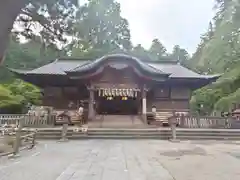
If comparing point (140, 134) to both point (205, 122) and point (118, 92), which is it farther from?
point (118, 92)

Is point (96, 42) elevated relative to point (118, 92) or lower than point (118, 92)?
elevated

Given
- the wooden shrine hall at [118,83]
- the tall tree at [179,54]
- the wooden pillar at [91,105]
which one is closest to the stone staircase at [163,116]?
the wooden shrine hall at [118,83]

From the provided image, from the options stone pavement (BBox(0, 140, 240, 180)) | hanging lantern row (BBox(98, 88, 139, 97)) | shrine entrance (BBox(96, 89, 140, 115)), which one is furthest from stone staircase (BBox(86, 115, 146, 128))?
stone pavement (BBox(0, 140, 240, 180))

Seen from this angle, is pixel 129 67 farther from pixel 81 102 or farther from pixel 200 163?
pixel 200 163

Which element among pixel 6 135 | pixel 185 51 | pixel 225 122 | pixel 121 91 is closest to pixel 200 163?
pixel 6 135

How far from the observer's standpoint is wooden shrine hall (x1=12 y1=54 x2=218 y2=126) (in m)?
20.3

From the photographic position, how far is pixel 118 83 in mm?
20984

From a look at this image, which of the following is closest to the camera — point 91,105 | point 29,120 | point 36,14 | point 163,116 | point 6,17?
point 6,17

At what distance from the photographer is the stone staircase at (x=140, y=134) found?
603 inches

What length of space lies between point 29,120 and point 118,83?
644cm

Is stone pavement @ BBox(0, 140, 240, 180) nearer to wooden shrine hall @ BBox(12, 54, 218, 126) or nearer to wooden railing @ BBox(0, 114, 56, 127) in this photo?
wooden railing @ BBox(0, 114, 56, 127)

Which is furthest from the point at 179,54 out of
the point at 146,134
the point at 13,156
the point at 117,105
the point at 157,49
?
the point at 13,156

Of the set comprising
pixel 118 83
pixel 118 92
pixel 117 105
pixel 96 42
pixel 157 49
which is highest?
pixel 157 49

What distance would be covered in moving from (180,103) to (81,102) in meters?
7.21
